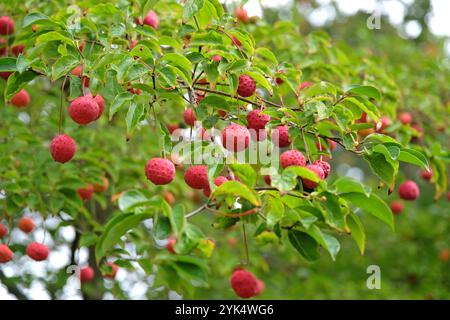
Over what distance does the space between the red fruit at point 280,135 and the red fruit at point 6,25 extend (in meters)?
1.51

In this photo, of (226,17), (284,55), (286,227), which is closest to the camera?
(286,227)

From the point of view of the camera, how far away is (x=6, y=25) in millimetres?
2730

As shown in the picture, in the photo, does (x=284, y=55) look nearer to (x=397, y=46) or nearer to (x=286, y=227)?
(x=286, y=227)

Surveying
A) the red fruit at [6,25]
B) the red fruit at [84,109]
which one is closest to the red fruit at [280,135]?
the red fruit at [84,109]

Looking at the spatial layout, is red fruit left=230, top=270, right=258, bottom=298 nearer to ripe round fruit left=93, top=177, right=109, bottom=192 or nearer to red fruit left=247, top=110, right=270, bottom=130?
red fruit left=247, top=110, right=270, bottom=130

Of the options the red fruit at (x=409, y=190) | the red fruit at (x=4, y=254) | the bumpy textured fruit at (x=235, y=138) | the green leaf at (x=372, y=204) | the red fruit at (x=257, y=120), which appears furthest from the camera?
the red fruit at (x=409, y=190)

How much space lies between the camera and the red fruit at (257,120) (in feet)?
6.17

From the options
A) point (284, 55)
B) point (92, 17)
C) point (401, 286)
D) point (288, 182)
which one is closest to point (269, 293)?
point (401, 286)

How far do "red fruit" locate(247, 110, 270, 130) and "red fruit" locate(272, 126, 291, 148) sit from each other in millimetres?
44

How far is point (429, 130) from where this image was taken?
13.3 feet

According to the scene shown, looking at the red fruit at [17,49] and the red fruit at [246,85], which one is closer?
the red fruit at [246,85]

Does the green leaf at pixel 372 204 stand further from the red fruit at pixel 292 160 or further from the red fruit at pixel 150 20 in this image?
the red fruit at pixel 150 20

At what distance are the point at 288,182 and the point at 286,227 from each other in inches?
7.4

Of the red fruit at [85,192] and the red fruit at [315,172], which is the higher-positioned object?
the red fruit at [85,192]
